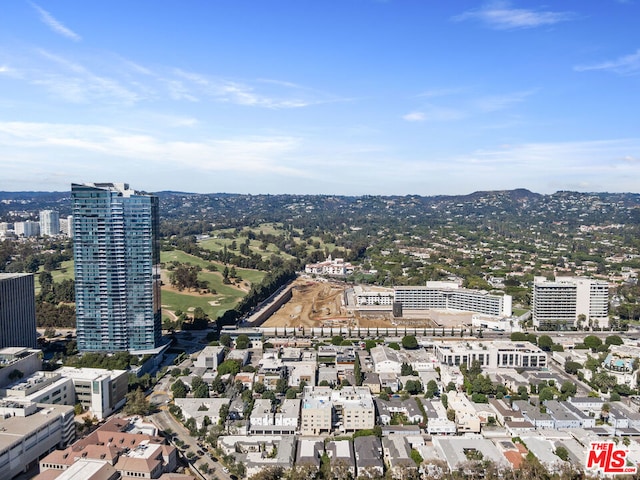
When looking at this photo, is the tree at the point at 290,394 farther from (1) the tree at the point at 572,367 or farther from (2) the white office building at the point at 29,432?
(1) the tree at the point at 572,367

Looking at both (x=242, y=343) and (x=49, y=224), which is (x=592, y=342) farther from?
(x=49, y=224)

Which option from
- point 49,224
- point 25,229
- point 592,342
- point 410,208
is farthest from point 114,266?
point 410,208

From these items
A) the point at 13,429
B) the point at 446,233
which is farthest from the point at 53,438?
the point at 446,233

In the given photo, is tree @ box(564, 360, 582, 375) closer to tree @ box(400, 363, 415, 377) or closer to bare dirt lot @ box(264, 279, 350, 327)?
tree @ box(400, 363, 415, 377)

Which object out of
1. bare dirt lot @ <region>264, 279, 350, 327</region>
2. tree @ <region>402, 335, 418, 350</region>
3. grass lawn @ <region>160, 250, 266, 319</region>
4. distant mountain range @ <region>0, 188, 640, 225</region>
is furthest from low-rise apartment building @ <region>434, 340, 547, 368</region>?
distant mountain range @ <region>0, 188, 640, 225</region>

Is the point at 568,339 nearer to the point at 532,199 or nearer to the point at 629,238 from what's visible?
the point at 629,238
